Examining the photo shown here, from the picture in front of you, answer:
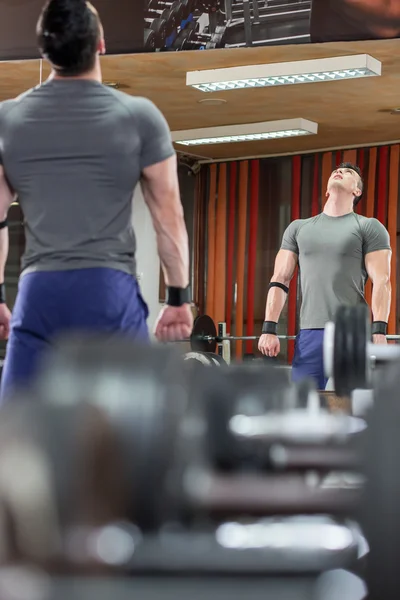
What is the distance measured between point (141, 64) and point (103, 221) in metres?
4.36

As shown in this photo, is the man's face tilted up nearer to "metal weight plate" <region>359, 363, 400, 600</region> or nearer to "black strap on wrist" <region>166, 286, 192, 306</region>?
"black strap on wrist" <region>166, 286, 192, 306</region>

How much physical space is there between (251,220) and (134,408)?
28.3 feet

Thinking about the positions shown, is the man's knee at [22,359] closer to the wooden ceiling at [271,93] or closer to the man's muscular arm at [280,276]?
the man's muscular arm at [280,276]

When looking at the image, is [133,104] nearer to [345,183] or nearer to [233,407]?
[233,407]

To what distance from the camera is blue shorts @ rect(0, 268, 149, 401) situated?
219 cm

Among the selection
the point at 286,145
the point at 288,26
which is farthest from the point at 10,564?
the point at 286,145

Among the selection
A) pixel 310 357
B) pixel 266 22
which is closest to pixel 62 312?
pixel 310 357

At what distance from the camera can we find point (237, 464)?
1196 mm

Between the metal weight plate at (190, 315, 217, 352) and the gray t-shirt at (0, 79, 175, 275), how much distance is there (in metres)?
5.82

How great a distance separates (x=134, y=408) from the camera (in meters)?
0.99

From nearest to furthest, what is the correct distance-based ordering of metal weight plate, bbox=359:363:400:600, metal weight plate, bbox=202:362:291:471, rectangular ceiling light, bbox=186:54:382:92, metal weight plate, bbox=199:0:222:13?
1. metal weight plate, bbox=359:363:400:600
2. metal weight plate, bbox=202:362:291:471
3. metal weight plate, bbox=199:0:222:13
4. rectangular ceiling light, bbox=186:54:382:92

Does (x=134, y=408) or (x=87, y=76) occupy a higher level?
(x=87, y=76)

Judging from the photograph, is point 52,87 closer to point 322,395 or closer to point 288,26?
point 322,395

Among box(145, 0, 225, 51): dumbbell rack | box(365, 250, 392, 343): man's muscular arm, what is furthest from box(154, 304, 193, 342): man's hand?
Result: box(145, 0, 225, 51): dumbbell rack
